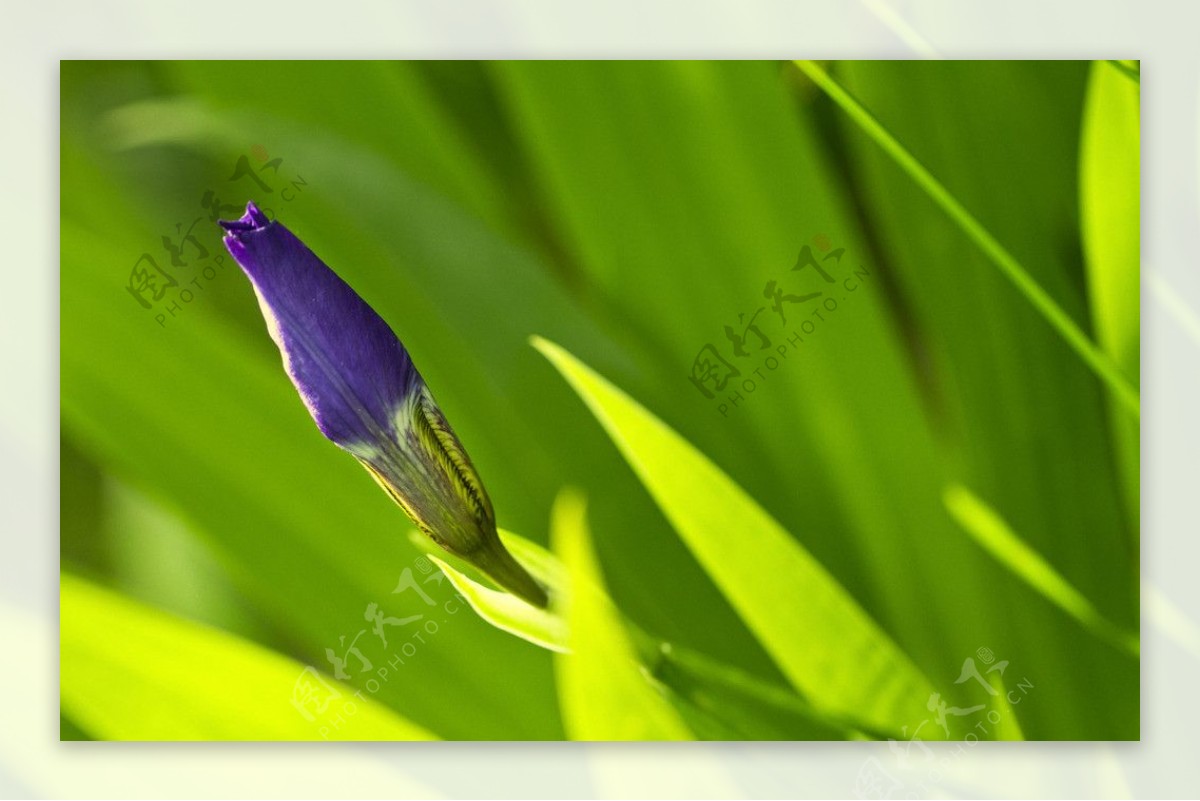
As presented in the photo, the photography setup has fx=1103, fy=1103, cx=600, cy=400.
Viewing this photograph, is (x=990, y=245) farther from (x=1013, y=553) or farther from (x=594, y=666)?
(x=594, y=666)

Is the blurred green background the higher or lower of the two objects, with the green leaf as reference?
higher

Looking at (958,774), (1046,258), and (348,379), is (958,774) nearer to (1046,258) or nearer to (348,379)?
(1046,258)

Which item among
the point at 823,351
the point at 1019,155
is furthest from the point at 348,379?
the point at 1019,155

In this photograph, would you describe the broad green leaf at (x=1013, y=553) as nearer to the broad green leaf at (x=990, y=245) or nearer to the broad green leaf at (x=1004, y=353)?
the broad green leaf at (x=1004, y=353)

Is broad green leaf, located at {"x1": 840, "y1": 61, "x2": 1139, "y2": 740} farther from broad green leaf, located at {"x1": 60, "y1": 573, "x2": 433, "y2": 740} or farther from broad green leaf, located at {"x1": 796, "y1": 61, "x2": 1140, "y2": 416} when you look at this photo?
broad green leaf, located at {"x1": 60, "y1": 573, "x2": 433, "y2": 740}

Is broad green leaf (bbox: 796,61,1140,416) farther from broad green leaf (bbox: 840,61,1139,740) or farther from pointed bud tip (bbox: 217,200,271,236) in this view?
pointed bud tip (bbox: 217,200,271,236)

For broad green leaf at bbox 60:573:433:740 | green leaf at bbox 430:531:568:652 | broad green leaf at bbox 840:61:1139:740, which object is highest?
broad green leaf at bbox 840:61:1139:740

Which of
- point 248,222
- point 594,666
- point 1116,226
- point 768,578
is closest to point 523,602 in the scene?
point 594,666

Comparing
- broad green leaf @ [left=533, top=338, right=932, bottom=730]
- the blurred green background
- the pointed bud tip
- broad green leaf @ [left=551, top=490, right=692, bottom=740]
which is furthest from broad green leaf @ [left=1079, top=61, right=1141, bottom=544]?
the pointed bud tip
